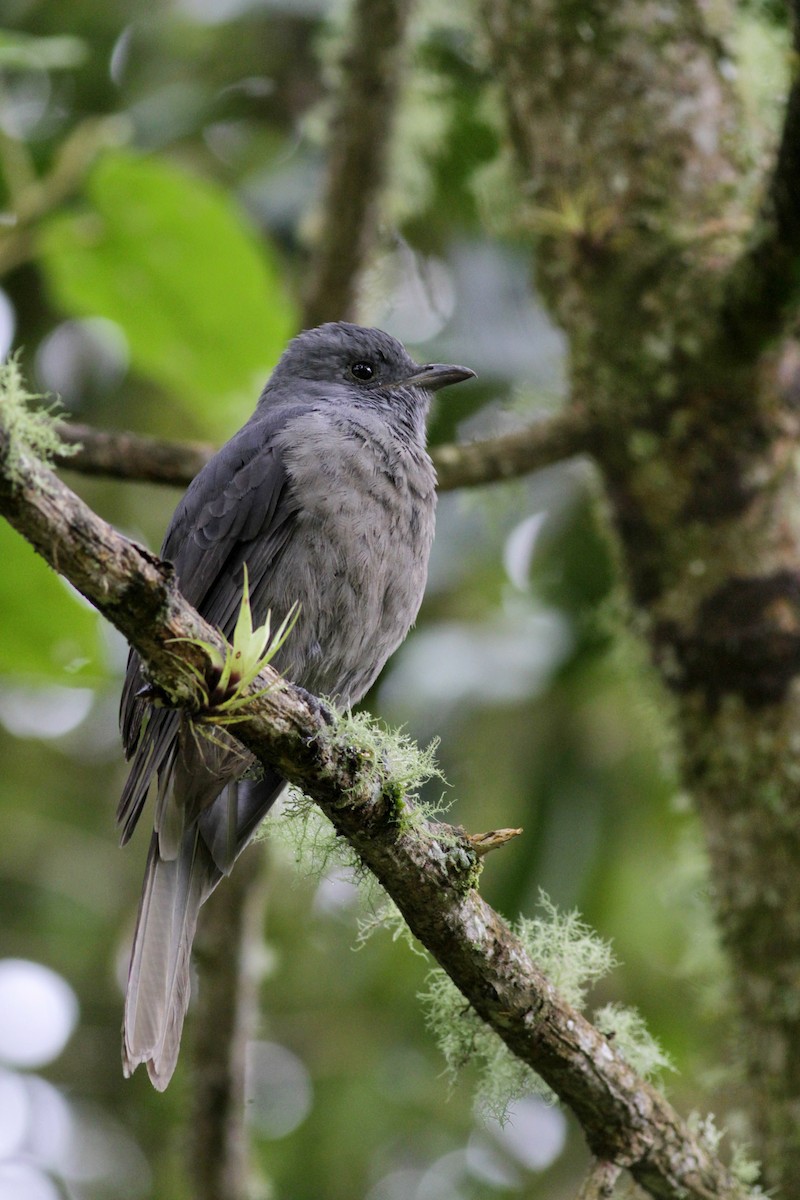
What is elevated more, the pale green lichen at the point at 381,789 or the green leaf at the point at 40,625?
the green leaf at the point at 40,625

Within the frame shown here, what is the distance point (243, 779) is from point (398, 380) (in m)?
1.42

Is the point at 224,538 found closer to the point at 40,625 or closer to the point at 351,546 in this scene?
the point at 351,546

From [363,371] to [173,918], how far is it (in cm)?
185

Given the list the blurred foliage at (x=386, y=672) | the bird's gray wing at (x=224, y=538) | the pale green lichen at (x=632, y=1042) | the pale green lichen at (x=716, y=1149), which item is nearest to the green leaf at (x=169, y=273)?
the blurred foliage at (x=386, y=672)

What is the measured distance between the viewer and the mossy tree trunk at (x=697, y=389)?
3.27m

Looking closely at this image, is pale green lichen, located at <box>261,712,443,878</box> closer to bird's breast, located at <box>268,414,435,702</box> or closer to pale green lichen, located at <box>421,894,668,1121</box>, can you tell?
pale green lichen, located at <box>421,894,668,1121</box>

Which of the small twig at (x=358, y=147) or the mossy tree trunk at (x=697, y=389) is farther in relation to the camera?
the small twig at (x=358, y=147)

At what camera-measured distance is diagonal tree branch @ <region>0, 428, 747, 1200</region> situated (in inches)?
78.5

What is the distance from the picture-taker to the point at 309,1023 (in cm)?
600

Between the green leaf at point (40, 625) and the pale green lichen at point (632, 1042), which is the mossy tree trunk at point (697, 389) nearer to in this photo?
the pale green lichen at point (632, 1042)

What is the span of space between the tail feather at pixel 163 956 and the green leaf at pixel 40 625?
54 centimetres

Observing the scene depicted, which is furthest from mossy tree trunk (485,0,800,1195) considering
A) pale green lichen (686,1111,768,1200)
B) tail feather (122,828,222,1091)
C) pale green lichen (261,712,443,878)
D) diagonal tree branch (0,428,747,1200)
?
tail feather (122,828,222,1091)

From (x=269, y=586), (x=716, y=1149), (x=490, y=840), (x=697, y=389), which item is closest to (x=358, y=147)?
(x=697, y=389)

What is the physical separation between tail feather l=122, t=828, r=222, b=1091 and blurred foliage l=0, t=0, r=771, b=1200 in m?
0.57
